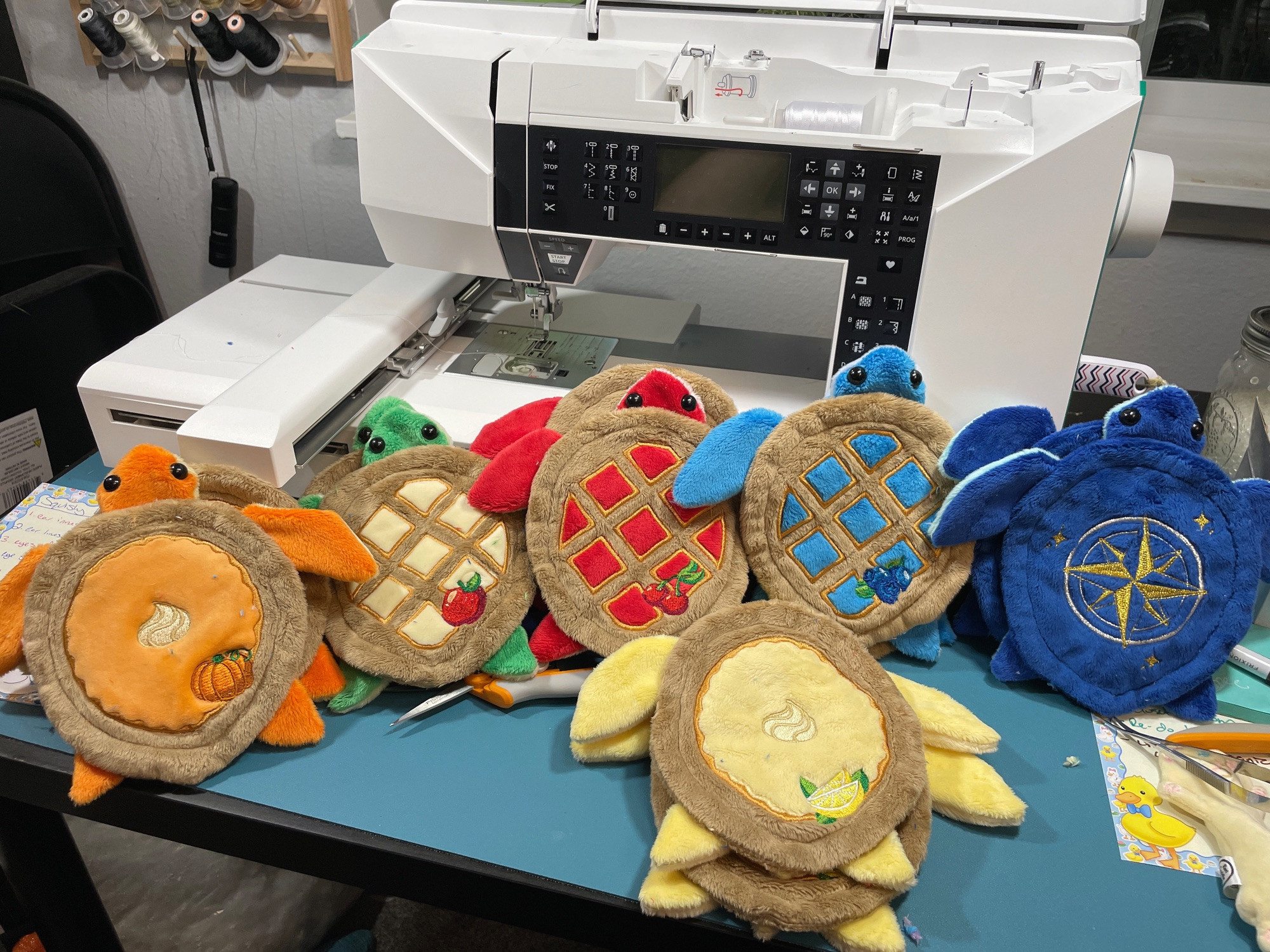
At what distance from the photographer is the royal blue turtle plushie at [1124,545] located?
0.72 metres

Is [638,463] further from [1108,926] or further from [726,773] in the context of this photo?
[1108,926]

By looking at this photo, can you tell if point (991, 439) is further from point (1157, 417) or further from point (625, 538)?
point (625, 538)

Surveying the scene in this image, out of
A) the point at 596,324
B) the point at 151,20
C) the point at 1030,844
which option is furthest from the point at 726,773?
the point at 151,20

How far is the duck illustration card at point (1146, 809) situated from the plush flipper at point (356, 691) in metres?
0.57

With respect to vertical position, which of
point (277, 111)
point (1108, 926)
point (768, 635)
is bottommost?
point (1108, 926)

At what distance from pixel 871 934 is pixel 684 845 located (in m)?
0.13

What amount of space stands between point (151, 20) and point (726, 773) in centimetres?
142

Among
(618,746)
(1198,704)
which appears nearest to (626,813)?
(618,746)

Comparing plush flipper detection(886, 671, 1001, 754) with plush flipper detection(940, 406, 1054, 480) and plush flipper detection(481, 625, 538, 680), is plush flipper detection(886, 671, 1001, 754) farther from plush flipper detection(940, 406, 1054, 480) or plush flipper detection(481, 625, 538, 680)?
plush flipper detection(481, 625, 538, 680)

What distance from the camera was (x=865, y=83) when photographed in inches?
31.7

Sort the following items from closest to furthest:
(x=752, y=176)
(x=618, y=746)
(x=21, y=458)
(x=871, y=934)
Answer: (x=871, y=934)
(x=618, y=746)
(x=752, y=176)
(x=21, y=458)

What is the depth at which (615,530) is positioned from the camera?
75 cm

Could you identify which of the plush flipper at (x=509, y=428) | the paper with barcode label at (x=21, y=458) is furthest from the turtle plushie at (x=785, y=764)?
the paper with barcode label at (x=21, y=458)

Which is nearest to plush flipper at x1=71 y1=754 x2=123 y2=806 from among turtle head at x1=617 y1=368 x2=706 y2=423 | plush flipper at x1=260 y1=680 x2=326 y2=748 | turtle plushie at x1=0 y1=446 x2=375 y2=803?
turtle plushie at x1=0 y1=446 x2=375 y2=803
